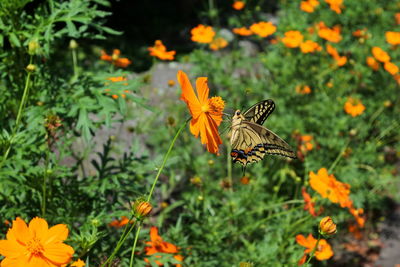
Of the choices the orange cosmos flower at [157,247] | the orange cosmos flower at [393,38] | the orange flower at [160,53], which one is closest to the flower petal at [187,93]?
the orange cosmos flower at [157,247]

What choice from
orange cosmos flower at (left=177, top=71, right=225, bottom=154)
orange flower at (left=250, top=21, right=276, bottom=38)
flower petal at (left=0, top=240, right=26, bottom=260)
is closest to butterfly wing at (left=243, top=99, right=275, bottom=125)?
orange cosmos flower at (left=177, top=71, right=225, bottom=154)

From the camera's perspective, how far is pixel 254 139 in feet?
5.79

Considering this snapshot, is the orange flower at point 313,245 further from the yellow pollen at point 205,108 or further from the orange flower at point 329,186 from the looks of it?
the yellow pollen at point 205,108

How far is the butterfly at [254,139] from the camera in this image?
5.44 ft

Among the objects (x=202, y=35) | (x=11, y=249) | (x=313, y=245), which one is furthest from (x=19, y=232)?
(x=202, y=35)

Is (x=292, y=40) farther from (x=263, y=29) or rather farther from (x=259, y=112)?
(x=259, y=112)

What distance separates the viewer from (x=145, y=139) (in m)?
3.46

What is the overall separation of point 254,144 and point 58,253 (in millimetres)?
861

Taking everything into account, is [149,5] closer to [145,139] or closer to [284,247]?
[145,139]

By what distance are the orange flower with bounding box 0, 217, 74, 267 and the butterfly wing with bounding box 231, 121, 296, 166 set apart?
68 centimetres

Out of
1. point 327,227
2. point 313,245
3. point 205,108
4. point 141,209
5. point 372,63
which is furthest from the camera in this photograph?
point 372,63

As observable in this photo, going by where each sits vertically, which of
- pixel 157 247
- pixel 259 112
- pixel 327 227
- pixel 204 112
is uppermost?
pixel 204 112

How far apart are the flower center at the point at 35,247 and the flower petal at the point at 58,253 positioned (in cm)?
1

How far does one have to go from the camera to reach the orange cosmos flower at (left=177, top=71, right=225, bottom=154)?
1.34 metres
